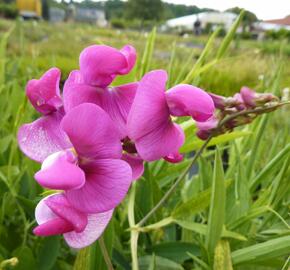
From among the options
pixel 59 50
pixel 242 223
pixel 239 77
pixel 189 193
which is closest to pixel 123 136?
pixel 242 223

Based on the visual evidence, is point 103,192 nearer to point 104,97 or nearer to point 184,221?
point 104,97

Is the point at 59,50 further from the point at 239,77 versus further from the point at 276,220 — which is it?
the point at 276,220

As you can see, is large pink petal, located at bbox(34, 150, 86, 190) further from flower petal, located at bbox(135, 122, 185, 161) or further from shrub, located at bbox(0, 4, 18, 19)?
shrub, located at bbox(0, 4, 18, 19)

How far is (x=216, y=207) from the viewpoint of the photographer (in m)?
0.48

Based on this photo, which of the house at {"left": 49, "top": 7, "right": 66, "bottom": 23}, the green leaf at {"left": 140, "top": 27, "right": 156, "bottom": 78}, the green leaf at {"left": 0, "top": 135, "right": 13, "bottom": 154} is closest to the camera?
the green leaf at {"left": 0, "top": 135, "right": 13, "bottom": 154}

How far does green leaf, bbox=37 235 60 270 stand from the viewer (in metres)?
0.51

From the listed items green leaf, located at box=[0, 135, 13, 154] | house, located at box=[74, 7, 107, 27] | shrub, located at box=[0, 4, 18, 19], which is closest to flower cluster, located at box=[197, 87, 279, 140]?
green leaf, located at box=[0, 135, 13, 154]

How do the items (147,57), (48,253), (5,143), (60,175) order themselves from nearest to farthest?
(60,175) < (48,253) < (5,143) < (147,57)

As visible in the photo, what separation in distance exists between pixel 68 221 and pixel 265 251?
0.85 ft

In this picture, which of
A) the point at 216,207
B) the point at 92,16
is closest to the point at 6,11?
the point at 92,16

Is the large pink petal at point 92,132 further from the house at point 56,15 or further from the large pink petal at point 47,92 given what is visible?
the house at point 56,15

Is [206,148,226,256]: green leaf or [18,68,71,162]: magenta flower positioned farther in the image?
[206,148,226,256]: green leaf

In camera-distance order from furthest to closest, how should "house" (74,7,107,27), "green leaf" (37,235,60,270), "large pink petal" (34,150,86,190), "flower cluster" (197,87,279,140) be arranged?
"house" (74,7,107,27) < "green leaf" (37,235,60,270) < "flower cluster" (197,87,279,140) < "large pink petal" (34,150,86,190)

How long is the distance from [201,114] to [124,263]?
0.27 metres
